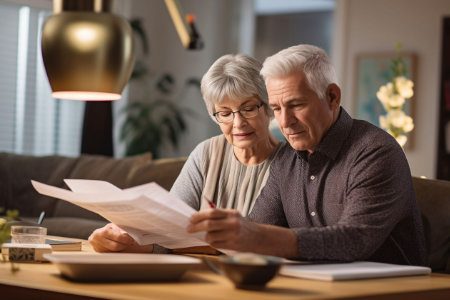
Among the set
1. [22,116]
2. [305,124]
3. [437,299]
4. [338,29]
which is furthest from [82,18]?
[338,29]

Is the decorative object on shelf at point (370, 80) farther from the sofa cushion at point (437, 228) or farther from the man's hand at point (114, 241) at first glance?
the man's hand at point (114, 241)

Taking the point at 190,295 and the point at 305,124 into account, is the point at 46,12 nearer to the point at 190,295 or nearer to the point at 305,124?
the point at 305,124

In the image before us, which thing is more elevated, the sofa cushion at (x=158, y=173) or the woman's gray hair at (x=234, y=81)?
the woman's gray hair at (x=234, y=81)

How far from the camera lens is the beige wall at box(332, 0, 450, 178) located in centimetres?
600

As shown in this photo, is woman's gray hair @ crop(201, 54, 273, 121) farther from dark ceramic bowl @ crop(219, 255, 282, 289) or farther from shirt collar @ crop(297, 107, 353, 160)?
dark ceramic bowl @ crop(219, 255, 282, 289)

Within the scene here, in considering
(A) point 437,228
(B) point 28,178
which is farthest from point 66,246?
(B) point 28,178

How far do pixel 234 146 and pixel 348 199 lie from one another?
2.65 feet

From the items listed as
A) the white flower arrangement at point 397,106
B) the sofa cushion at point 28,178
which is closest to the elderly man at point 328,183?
the white flower arrangement at point 397,106

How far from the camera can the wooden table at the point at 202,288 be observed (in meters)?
1.15

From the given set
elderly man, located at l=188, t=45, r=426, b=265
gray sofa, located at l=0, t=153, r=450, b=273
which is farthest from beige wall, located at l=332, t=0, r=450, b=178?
elderly man, located at l=188, t=45, r=426, b=265

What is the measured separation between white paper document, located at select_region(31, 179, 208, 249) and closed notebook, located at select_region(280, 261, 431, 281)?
0.71ft

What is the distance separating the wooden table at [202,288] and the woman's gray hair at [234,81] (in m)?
0.92

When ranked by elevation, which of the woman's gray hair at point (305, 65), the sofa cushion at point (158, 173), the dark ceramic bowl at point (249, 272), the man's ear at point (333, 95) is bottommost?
the sofa cushion at point (158, 173)

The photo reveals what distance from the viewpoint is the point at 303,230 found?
1.50 m
